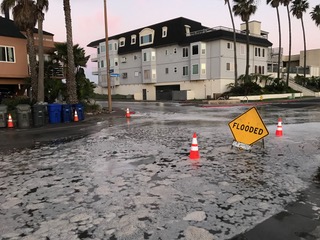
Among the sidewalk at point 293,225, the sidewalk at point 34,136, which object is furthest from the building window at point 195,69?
the sidewalk at point 293,225

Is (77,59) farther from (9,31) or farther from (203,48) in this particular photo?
(203,48)

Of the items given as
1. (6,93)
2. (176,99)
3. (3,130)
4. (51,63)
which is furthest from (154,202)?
(176,99)

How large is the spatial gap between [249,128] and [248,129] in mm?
44

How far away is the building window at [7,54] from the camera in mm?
24375

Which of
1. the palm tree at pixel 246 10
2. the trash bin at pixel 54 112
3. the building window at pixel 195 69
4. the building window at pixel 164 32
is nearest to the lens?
the trash bin at pixel 54 112

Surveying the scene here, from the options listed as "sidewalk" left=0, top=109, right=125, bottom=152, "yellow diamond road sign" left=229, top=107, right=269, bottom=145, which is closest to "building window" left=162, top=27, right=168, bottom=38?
"sidewalk" left=0, top=109, right=125, bottom=152

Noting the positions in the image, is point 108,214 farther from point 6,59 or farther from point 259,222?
point 6,59

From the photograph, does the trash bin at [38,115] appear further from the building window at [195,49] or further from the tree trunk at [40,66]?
the building window at [195,49]

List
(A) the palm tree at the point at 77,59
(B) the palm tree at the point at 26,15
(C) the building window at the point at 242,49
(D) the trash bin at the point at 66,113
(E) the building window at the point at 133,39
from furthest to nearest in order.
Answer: (E) the building window at the point at 133,39 → (C) the building window at the point at 242,49 → (A) the palm tree at the point at 77,59 → (B) the palm tree at the point at 26,15 → (D) the trash bin at the point at 66,113

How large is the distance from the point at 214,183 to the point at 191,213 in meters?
1.54

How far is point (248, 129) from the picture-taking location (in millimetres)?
9062

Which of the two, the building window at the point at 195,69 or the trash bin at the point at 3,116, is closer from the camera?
the trash bin at the point at 3,116

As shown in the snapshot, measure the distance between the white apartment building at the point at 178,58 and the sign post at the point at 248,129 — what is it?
36508mm

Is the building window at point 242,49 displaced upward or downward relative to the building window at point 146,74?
upward
